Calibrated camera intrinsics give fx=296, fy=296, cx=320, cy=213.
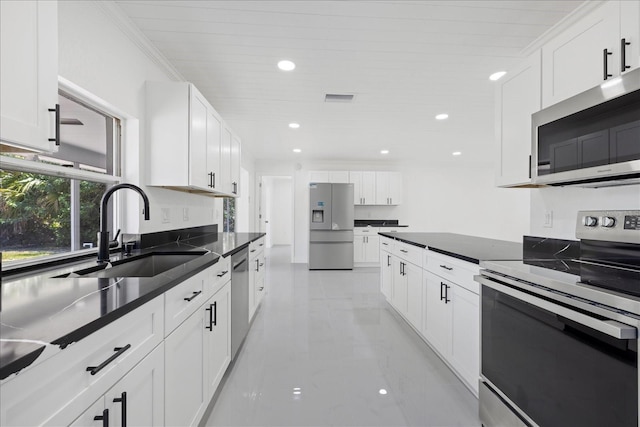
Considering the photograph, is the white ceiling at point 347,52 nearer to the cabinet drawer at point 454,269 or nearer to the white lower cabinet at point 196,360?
the cabinet drawer at point 454,269

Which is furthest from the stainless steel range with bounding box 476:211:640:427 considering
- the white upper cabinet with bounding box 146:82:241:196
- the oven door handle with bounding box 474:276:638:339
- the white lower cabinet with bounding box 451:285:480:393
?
the white upper cabinet with bounding box 146:82:241:196

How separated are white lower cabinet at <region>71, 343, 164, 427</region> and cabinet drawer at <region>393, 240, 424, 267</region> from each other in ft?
6.87

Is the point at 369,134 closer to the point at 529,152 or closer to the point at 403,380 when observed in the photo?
the point at 529,152

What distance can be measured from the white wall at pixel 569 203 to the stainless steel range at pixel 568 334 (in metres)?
0.35

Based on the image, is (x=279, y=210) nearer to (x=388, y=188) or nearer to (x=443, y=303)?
(x=388, y=188)

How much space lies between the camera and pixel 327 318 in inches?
127

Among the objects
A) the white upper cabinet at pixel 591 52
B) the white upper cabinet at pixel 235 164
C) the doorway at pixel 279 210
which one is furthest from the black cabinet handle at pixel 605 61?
the doorway at pixel 279 210

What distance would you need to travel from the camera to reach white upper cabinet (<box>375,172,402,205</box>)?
6781 millimetres

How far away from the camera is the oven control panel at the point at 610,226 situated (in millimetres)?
1296

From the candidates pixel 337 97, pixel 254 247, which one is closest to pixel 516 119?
pixel 337 97

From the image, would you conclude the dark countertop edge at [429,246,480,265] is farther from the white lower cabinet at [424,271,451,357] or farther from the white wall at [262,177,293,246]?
the white wall at [262,177,293,246]

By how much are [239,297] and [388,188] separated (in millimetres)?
5101

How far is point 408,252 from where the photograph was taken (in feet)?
9.48

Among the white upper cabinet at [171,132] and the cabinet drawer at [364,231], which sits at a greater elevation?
the white upper cabinet at [171,132]
